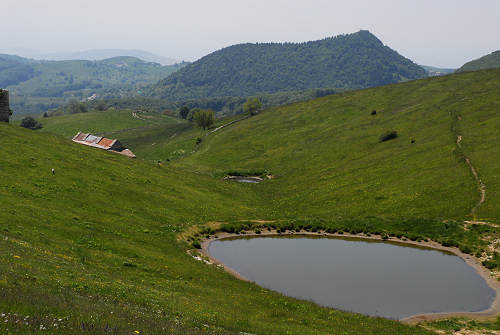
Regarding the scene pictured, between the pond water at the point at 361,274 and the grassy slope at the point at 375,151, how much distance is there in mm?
12260

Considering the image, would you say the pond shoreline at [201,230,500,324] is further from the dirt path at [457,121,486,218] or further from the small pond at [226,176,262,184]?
the small pond at [226,176,262,184]

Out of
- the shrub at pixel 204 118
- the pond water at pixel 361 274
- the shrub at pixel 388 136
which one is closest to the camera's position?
the pond water at pixel 361 274

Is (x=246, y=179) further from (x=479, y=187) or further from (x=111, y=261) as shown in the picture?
(x=111, y=261)

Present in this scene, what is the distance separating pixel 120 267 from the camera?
31.5 metres

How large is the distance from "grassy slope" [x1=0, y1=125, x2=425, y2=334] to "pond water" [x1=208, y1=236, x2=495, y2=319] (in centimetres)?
448

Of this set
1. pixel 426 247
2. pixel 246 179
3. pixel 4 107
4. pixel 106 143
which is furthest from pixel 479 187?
pixel 4 107

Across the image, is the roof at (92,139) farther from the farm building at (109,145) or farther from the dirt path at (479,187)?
the dirt path at (479,187)

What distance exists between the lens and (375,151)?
9356 centimetres

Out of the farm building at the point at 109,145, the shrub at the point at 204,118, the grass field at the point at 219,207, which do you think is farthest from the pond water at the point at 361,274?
the shrub at the point at 204,118

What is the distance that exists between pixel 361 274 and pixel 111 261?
25851 millimetres

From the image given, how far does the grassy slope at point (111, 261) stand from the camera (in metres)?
16.7

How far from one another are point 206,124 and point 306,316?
150m

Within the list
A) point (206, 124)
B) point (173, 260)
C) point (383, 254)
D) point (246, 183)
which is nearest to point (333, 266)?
point (383, 254)

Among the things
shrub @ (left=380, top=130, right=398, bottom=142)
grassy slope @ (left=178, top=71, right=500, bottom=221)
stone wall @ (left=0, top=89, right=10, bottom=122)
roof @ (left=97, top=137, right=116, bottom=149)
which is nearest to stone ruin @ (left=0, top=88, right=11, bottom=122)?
stone wall @ (left=0, top=89, right=10, bottom=122)
